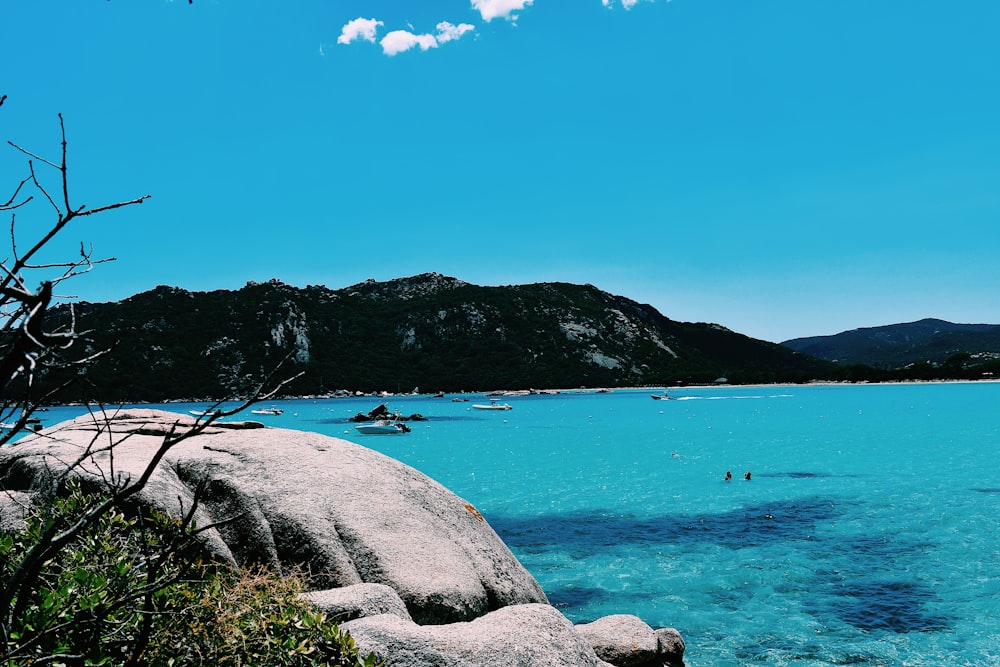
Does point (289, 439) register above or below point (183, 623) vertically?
above

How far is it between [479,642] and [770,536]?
19250 mm

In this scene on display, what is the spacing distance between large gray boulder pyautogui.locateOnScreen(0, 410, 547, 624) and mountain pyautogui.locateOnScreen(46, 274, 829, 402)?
112m

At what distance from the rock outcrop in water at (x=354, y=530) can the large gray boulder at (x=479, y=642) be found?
0.06 ft

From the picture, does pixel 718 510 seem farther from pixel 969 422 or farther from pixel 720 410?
pixel 720 410

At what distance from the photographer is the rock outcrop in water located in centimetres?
656

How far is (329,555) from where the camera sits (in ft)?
28.6

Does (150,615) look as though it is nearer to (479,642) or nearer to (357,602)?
(357,602)

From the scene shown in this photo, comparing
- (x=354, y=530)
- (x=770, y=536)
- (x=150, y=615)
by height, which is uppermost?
(x=150, y=615)

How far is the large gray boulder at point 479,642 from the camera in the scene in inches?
223

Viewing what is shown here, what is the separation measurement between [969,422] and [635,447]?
4058cm

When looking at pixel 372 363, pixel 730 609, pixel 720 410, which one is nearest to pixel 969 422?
pixel 720 410

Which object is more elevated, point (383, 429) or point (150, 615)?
point (150, 615)

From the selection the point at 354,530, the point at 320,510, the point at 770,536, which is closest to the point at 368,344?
the point at 770,536

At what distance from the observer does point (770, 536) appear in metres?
22.2
